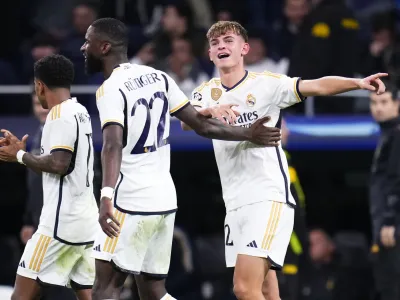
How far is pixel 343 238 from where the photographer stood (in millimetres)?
13586

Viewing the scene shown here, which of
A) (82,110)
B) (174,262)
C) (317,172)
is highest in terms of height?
(82,110)

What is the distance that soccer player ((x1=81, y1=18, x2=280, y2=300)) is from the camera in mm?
7176

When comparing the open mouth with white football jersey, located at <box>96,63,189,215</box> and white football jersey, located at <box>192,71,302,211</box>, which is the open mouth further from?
white football jersey, located at <box>96,63,189,215</box>

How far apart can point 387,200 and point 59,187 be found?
361cm

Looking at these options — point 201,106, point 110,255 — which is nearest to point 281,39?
point 201,106

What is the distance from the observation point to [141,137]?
285 inches

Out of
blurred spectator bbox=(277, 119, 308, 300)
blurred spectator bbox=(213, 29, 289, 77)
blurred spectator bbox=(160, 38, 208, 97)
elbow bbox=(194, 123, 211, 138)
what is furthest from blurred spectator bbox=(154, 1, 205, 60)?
elbow bbox=(194, 123, 211, 138)

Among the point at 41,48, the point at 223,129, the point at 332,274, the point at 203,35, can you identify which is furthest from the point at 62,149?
the point at 203,35

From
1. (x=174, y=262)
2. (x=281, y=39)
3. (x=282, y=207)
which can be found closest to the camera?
(x=282, y=207)

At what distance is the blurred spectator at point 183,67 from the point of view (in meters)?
12.8

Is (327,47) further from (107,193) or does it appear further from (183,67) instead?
(107,193)

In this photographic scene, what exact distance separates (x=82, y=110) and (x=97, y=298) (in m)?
1.32

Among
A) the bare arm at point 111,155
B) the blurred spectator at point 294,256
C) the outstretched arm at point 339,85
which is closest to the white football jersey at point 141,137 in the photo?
the bare arm at point 111,155

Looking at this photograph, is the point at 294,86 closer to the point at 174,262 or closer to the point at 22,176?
the point at 174,262
